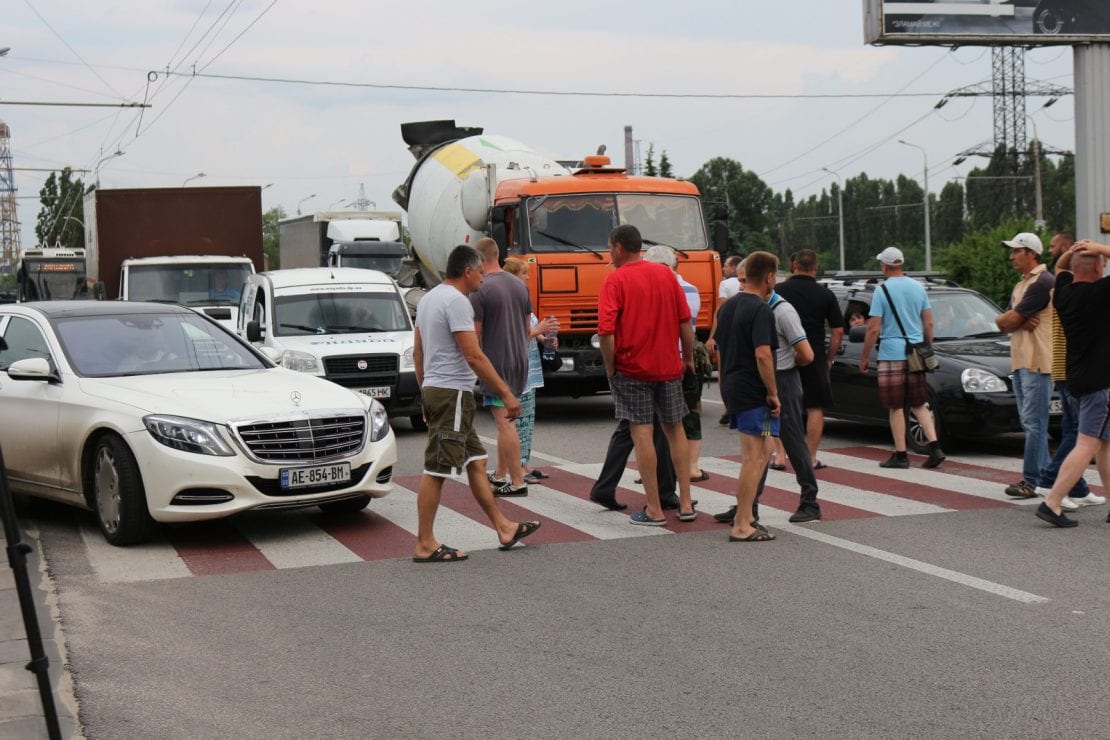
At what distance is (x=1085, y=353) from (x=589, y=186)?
28.0 feet

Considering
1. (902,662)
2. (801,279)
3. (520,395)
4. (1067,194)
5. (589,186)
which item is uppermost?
(1067,194)

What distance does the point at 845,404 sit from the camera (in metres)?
13.7

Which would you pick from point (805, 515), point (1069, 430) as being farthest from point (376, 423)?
point (1069, 430)

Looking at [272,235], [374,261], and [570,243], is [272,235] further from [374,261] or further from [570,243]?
[570,243]

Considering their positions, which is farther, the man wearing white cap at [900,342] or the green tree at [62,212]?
the green tree at [62,212]

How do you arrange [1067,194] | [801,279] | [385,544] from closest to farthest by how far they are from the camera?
[385,544]
[801,279]
[1067,194]

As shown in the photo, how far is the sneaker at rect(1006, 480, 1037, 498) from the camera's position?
9.88 meters

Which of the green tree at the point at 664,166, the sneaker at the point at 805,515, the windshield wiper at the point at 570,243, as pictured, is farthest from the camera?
the green tree at the point at 664,166

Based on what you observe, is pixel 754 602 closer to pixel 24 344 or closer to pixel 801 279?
pixel 801 279

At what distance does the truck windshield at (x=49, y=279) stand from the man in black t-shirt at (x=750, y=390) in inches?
1294

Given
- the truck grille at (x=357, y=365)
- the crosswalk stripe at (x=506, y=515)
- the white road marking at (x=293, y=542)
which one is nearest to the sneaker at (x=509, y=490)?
the crosswalk stripe at (x=506, y=515)

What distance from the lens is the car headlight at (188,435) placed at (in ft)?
27.5

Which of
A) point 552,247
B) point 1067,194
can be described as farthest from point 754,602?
point 1067,194

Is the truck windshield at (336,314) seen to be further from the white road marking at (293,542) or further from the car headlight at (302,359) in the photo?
the white road marking at (293,542)
